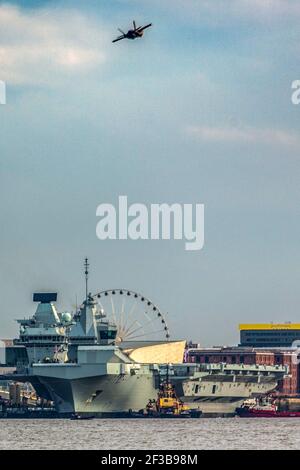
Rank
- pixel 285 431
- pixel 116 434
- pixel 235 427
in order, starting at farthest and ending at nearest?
pixel 235 427 → pixel 285 431 → pixel 116 434
